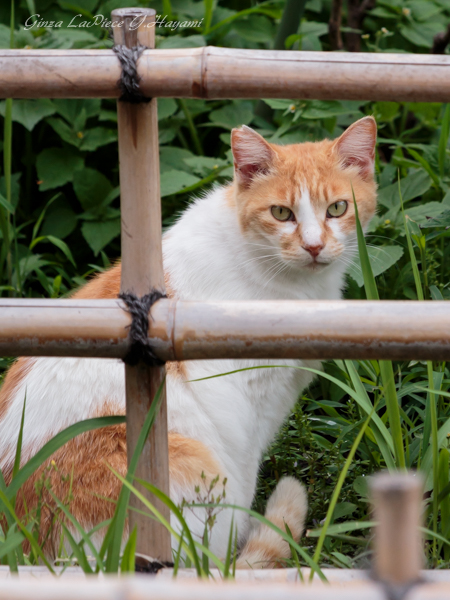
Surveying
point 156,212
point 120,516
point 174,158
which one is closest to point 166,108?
point 174,158

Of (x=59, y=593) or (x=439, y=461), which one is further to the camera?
(x=439, y=461)

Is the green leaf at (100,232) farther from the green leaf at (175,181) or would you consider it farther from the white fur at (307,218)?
the white fur at (307,218)

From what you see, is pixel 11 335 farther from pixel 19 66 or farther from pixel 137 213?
pixel 19 66

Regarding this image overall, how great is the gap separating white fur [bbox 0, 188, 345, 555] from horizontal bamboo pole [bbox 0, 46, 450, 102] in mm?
671

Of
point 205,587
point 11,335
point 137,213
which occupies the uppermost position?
point 137,213

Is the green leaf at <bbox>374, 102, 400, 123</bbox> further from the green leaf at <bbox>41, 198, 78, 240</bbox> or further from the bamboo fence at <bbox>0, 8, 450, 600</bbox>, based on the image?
the bamboo fence at <bbox>0, 8, 450, 600</bbox>

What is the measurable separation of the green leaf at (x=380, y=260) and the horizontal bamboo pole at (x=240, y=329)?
0.89 meters

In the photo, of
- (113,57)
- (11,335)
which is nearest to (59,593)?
(11,335)

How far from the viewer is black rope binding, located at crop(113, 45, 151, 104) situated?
112 cm

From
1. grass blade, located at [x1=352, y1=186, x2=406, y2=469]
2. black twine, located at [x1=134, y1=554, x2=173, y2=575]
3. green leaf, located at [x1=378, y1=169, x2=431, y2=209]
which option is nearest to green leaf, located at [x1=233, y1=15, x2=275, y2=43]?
green leaf, located at [x1=378, y1=169, x2=431, y2=209]

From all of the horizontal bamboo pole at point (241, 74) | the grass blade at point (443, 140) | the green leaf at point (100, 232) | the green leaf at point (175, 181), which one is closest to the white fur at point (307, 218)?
the horizontal bamboo pole at point (241, 74)

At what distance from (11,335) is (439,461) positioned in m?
0.94

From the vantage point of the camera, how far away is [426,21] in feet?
10.5

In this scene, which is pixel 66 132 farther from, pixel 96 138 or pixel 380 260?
pixel 380 260
